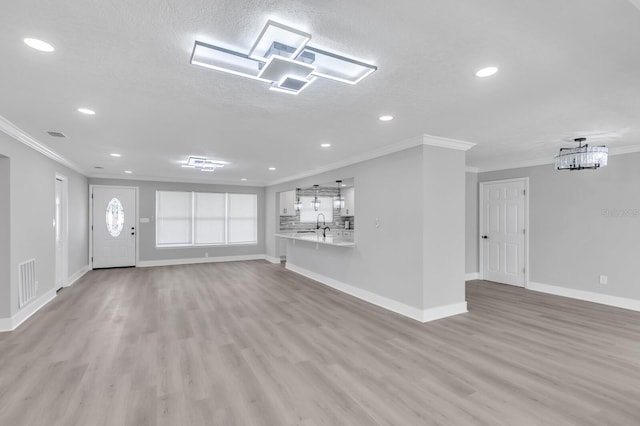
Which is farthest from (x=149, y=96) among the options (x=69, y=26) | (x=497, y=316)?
(x=497, y=316)

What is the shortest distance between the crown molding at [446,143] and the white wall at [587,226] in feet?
7.65

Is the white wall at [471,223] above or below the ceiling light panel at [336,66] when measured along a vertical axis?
below

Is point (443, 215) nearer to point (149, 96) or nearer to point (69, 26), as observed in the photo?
point (149, 96)

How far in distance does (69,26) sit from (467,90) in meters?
2.78

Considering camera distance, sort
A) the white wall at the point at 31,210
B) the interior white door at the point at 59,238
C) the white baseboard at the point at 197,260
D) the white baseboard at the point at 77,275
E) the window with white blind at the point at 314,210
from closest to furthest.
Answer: the white wall at the point at 31,210 → the interior white door at the point at 59,238 → the white baseboard at the point at 77,275 → the white baseboard at the point at 197,260 → the window with white blind at the point at 314,210

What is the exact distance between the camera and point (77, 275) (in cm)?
699

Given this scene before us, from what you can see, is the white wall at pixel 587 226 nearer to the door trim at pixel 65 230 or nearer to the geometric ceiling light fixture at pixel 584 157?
the geometric ceiling light fixture at pixel 584 157

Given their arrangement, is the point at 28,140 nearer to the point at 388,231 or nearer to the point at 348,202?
the point at 388,231

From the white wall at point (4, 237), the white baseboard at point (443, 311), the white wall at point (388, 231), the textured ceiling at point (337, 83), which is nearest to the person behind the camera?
the textured ceiling at point (337, 83)

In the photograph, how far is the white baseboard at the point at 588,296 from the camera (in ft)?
15.8

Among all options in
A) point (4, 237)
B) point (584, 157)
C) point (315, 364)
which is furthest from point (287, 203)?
point (584, 157)

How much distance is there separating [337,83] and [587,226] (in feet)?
17.4

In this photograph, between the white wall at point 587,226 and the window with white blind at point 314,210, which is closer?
the white wall at point 587,226

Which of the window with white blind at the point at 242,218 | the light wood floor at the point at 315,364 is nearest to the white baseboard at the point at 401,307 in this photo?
the light wood floor at the point at 315,364
